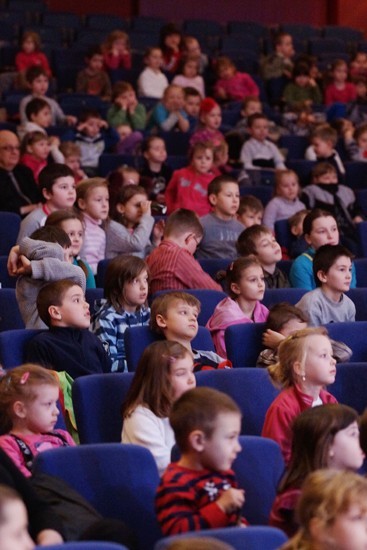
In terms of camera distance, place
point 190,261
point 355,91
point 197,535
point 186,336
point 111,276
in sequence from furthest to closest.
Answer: point 355,91 < point 190,261 < point 111,276 < point 186,336 < point 197,535

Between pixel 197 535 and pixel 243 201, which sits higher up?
pixel 197 535

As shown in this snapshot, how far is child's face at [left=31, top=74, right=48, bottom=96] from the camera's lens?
29.1 ft

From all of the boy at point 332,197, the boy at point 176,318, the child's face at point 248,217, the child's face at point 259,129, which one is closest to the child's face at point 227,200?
the child's face at point 248,217

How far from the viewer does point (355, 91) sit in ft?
35.2

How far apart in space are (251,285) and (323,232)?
1.06 m

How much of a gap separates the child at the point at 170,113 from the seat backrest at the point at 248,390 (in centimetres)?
520

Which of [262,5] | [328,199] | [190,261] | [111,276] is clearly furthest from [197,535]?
[262,5]

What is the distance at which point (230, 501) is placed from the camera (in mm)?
3082

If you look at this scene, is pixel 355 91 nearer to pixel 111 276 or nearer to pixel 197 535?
pixel 111 276

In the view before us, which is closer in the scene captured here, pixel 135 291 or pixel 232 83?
pixel 135 291

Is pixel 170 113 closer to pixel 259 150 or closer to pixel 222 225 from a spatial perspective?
pixel 259 150

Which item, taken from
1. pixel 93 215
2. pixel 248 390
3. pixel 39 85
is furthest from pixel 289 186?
pixel 248 390

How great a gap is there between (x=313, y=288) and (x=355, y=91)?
520 centimetres

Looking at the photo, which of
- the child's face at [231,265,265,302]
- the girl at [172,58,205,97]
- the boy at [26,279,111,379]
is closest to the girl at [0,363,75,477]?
the boy at [26,279,111,379]
